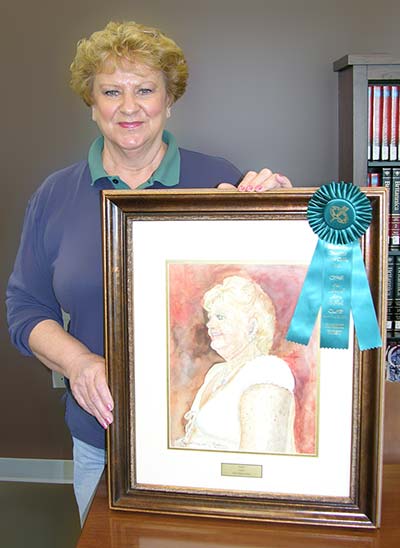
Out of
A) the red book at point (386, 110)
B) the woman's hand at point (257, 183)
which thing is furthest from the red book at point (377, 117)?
the woman's hand at point (257, 183)

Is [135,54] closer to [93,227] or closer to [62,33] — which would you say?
[93,227]

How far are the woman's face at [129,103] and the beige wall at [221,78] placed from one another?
1912 mm

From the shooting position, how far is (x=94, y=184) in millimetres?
1449

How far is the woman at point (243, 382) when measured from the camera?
0.92m

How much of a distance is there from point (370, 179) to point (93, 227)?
6.51ft

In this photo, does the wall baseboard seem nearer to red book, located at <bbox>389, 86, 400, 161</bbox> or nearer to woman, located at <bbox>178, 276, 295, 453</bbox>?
red book, located at <bbox>389, 86, 400, 161</bbox>

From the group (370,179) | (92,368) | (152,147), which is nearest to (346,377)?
(92,368)

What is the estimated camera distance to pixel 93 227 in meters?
1.37

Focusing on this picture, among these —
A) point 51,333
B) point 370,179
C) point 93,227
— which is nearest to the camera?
point 51,333

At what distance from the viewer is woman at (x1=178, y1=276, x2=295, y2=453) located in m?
0.92

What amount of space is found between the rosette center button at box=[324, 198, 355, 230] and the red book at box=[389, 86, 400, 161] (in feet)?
7.47

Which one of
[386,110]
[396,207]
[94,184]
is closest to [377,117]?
[386,110]

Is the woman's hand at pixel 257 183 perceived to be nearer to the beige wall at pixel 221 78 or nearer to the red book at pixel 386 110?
the red book at pixel 386 110

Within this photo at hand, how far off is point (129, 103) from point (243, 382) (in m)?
0.71
